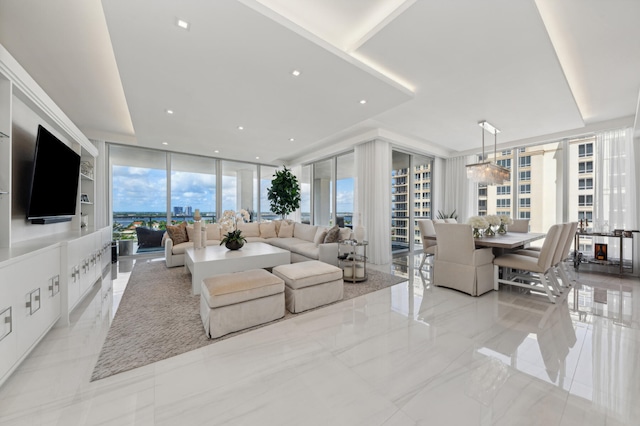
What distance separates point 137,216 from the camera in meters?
5.97

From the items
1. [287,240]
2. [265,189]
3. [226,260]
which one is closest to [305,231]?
[287,240]

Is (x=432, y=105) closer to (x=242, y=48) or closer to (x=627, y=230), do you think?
(x=242, y=48)

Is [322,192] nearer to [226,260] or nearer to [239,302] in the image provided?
[226,260]

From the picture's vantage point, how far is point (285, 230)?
5.98 metres

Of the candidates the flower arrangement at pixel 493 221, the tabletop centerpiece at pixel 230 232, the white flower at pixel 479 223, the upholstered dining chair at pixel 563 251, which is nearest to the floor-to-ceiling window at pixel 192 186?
the tabletop centerpiece at pixel 230 232

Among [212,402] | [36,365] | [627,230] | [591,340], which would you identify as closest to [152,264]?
[36,365]

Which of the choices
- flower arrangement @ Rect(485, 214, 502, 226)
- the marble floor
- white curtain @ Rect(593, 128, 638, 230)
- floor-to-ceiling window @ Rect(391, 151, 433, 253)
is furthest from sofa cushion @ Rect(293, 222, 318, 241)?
white curtain @ Rect(593, 128, 638, 230)

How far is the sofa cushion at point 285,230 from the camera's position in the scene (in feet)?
19.5

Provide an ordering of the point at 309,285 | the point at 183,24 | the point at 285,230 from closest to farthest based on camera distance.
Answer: the point at 183,24
the point at 309,285
the point at 285,230

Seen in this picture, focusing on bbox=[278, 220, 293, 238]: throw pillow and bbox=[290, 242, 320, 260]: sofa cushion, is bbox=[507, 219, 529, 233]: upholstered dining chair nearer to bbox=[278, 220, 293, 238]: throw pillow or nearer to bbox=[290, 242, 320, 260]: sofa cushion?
bbox=[290, 242, 320, 260]: sofa cushion

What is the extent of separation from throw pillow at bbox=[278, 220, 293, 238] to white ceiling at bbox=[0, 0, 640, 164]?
7.97 feet

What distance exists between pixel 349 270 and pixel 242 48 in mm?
3140

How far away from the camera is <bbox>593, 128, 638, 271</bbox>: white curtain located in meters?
4.30

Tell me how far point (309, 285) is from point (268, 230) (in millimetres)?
→ 3503
